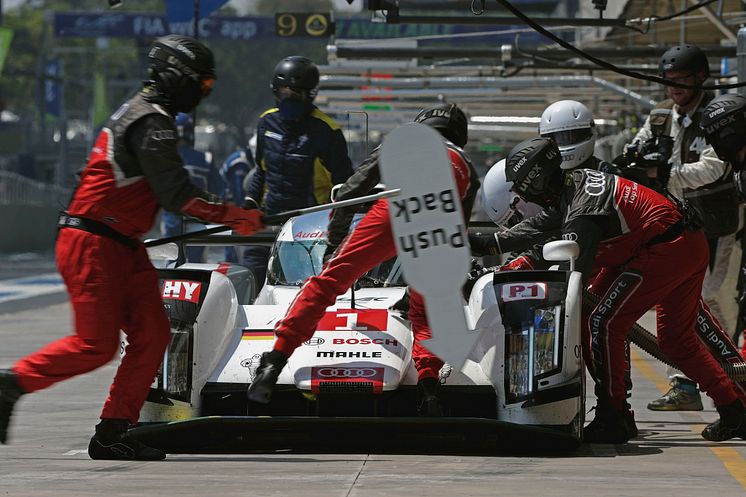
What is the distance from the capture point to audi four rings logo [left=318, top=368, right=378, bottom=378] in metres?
7.60

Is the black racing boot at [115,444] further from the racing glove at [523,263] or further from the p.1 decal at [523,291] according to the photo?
the racing glove at [523,263]

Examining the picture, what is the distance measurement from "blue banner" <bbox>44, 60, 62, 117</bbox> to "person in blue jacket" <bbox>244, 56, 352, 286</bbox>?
208 feet

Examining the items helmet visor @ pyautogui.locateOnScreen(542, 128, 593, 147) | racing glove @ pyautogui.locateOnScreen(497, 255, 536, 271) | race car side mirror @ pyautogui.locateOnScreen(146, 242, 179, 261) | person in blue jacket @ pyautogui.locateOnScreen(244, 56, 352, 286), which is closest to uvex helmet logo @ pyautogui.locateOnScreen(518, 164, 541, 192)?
racing glove @ pyautogui.locateOnScreen(497, 255, 536, 271)

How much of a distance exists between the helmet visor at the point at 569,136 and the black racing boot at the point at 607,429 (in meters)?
1.69

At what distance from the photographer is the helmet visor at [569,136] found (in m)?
9.15

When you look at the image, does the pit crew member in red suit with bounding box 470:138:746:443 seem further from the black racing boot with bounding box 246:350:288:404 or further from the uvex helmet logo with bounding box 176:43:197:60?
the uvex helmet logo with bounding box 176:43:197:60

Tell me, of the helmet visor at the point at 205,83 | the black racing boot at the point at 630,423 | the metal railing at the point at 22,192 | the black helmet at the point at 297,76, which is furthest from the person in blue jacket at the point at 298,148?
the metal railing at the point at 22,192

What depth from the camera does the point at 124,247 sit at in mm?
7367

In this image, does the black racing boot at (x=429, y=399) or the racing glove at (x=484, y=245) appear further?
the racing glove at (x=484, y=245)

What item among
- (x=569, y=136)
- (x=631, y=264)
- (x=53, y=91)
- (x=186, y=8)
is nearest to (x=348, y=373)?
(x=631, y=264)

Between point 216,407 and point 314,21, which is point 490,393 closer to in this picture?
point 216,407

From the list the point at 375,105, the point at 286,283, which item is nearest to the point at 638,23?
the point at 375,105

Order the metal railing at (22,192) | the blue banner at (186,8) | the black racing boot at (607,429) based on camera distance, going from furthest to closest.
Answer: the metal railing at (22,192) < the blue banner at (186,8) < the black racing boot at (607,429)

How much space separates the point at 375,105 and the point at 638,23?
5.43 metres
